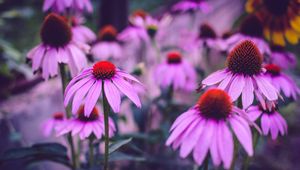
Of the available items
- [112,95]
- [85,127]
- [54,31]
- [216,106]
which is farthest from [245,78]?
[54,31]

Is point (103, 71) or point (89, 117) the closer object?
point (103, 71)

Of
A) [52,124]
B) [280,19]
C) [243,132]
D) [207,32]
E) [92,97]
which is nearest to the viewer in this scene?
[243,132]

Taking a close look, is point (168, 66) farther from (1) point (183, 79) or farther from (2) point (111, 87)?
(2) point (111, 87)

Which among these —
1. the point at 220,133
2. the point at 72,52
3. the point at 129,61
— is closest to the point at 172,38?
the point at 129,61

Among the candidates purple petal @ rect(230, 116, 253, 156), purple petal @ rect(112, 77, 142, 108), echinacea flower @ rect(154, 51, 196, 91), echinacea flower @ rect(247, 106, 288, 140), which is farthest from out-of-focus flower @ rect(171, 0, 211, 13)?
purple petal @ rect(230, 116, 253, 156)

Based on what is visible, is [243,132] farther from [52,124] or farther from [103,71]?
[52,124]

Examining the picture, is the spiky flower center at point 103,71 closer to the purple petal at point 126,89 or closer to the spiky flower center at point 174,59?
the purple petal at point 126,89

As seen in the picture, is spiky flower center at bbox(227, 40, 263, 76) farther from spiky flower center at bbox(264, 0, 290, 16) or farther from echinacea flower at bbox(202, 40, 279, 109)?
spiky flower center at bbox(264, 0, 290, 16)

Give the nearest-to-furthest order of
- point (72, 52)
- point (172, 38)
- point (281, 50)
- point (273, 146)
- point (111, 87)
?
point (111, 87), point (72, 52), point (281, 50), point (273, 146), point (172, 38)
